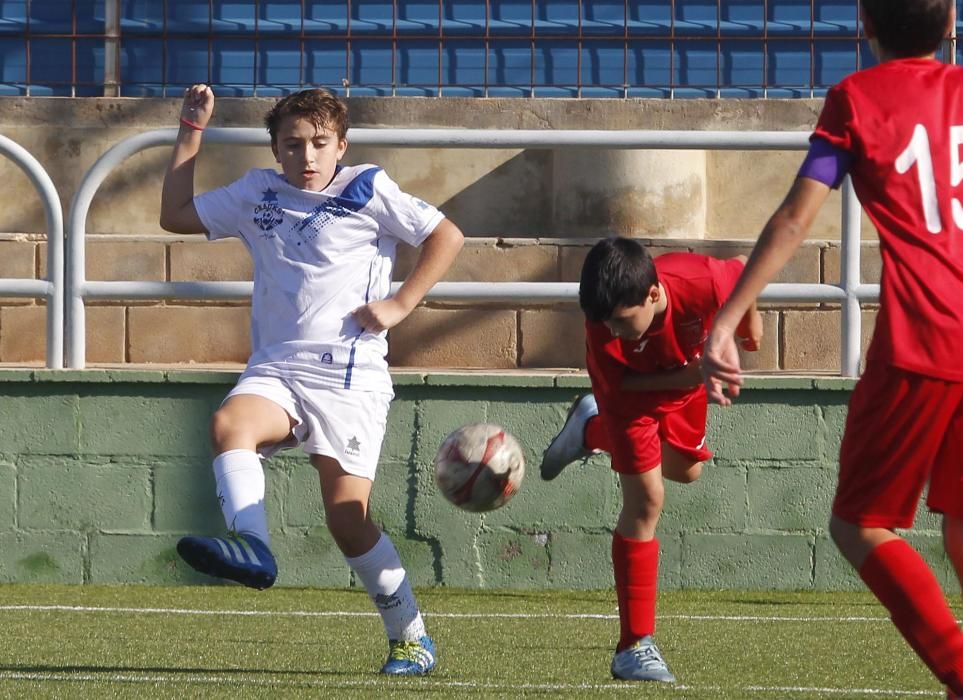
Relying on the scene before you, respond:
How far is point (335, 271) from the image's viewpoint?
4.71 meters

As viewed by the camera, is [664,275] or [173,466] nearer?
[664,275]

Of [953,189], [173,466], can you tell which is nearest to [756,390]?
[173,466]

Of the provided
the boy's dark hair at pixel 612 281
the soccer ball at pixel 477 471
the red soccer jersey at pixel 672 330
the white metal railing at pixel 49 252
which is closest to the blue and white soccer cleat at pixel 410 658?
the soccer ball at pixel 477 471

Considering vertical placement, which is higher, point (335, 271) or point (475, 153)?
point (475, 153)

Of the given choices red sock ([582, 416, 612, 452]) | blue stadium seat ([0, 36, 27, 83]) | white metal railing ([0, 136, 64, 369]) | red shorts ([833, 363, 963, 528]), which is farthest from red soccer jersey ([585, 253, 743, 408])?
blue stadium seat ([0, 36, 27, 83])

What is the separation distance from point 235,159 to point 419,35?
165 centimetres

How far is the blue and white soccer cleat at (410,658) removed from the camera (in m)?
4.57

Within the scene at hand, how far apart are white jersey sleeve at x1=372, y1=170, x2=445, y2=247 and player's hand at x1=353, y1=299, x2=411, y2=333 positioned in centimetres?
24

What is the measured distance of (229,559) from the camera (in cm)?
395

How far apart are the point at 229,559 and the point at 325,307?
0.96m

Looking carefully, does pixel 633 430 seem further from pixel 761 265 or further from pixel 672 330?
pixel 761 265

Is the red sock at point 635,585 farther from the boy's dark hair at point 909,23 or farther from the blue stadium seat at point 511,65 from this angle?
the blue stadium seat at point 511,65

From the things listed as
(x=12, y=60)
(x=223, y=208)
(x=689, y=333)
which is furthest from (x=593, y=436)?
(x=12, y=60)

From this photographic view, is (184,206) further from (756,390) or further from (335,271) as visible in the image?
(756,390)
